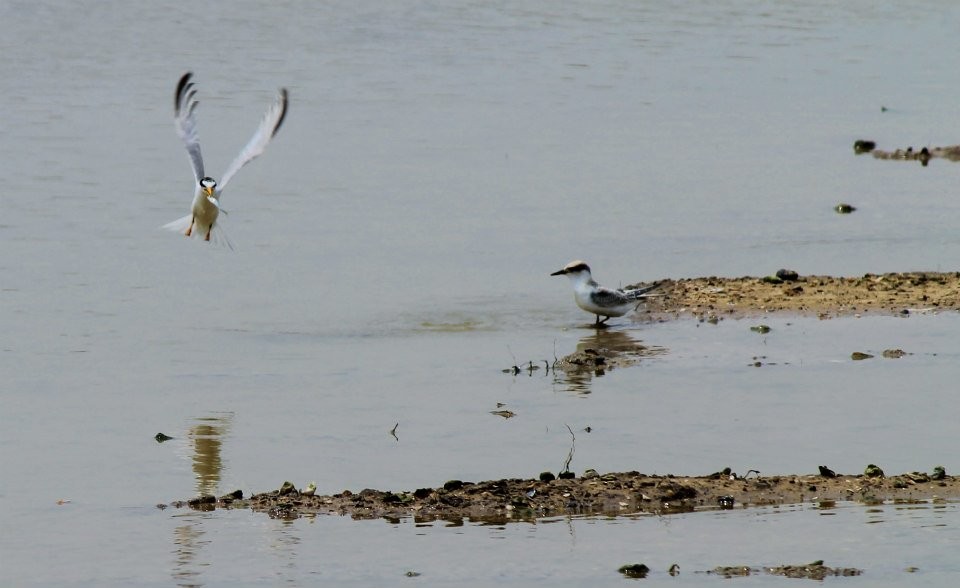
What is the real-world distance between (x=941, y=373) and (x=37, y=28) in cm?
2272

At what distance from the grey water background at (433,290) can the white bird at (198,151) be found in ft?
2.99

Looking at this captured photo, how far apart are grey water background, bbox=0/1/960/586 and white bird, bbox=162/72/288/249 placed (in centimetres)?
91

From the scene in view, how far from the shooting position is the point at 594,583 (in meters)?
7.43

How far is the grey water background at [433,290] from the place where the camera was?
8141 mm

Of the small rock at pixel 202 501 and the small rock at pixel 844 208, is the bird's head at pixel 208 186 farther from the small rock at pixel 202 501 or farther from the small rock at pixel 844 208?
the small rock at pixel 844 208

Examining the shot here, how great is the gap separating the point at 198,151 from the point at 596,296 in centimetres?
320

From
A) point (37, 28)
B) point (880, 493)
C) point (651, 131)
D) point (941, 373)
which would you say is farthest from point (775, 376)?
point (37, 28)

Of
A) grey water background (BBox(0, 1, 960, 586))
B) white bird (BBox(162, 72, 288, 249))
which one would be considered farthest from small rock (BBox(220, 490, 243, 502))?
white bird (BBox(162, 72, 288, 249))

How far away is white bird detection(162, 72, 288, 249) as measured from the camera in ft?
38.6

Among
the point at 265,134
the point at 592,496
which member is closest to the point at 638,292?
the point at 265,134

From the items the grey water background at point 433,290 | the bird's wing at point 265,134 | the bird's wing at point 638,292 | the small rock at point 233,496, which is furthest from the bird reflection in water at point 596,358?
the small rock at point 233,496

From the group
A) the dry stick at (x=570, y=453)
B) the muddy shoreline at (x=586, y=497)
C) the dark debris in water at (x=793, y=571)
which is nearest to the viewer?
the dark debris in water at (x=793, y=571)

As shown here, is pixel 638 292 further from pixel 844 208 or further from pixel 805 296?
pixel 844 208

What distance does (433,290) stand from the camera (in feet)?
48.6
